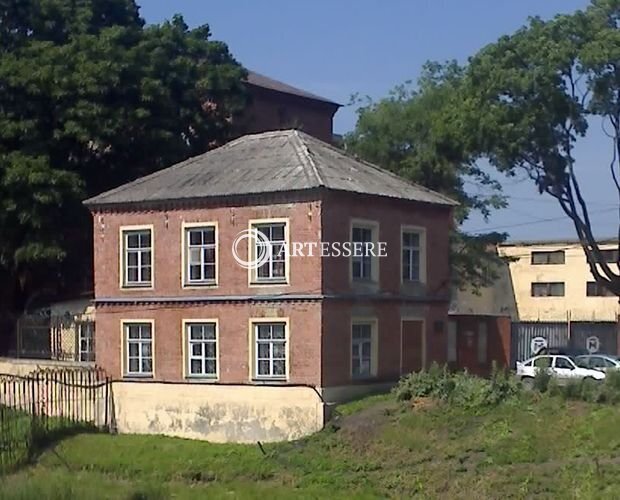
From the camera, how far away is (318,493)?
27.4 meters

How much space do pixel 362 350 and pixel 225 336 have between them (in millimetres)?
3803

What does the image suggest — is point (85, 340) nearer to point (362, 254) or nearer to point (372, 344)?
point (372, 344)

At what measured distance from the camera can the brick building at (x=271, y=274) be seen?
32.6 m

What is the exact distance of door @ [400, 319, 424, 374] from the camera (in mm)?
35562

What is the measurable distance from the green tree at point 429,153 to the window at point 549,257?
13.9m

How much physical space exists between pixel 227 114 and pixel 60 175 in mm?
7967

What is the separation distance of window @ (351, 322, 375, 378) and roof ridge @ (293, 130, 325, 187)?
417 centimetres

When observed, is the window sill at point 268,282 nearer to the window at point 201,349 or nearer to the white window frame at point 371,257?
the window at point 201,349

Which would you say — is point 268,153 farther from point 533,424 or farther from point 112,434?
point 533,424

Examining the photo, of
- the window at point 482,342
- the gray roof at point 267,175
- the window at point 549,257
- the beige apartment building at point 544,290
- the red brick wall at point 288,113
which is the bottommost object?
the window at point 482,342

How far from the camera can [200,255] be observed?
114ft

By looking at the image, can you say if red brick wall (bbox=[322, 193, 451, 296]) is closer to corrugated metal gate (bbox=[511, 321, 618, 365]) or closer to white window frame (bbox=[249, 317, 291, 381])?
white window frame (bbox=[249, 317, 291, 381])

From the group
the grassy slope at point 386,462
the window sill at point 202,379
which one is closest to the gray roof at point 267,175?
the window sill at point 202,379

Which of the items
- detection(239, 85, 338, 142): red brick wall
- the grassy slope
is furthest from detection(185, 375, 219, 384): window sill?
detection(239, 85, 338, 142): red brick wall
